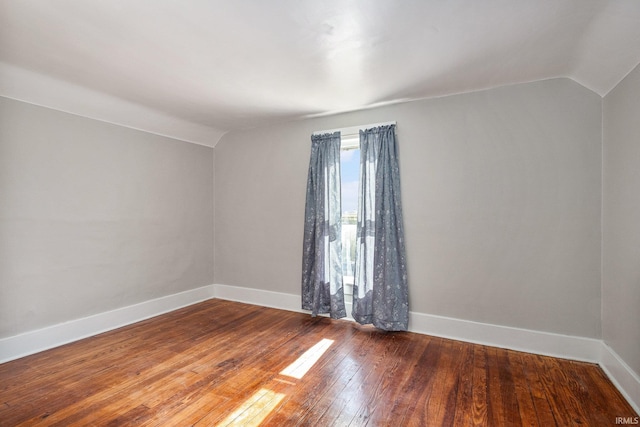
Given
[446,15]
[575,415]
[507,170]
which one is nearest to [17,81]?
[446,15]

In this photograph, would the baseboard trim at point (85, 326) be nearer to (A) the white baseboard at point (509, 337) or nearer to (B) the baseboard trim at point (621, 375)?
(A) the white baseboard at point (509, 337)

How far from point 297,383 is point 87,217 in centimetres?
271

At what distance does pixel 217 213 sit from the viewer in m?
4.55

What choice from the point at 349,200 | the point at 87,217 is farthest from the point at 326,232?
the point at 87,217

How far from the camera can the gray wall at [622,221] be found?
1.98 m

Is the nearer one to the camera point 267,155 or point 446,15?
point 446,15

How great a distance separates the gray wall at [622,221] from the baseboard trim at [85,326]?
176 inches

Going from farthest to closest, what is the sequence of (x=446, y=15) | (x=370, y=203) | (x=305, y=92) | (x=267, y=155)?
1. (x=267, y=155)
2. (x=370, y=203)
3. (x=305, y=92)
4. (x=446, y=15)

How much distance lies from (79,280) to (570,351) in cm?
465

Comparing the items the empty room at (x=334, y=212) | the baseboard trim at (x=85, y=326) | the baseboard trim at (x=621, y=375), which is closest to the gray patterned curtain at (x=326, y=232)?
the empty room at (x=334, y=212)

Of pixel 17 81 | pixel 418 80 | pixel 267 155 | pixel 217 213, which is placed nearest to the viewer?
pixel 17 81

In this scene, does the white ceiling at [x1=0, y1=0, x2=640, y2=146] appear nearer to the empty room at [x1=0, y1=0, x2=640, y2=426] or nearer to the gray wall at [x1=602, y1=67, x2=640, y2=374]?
the empty room at [x1=0, y1=0, x2=640, y2=426]

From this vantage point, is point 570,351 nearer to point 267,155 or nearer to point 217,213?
point 267,155

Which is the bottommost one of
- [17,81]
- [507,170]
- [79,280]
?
[79,280]
